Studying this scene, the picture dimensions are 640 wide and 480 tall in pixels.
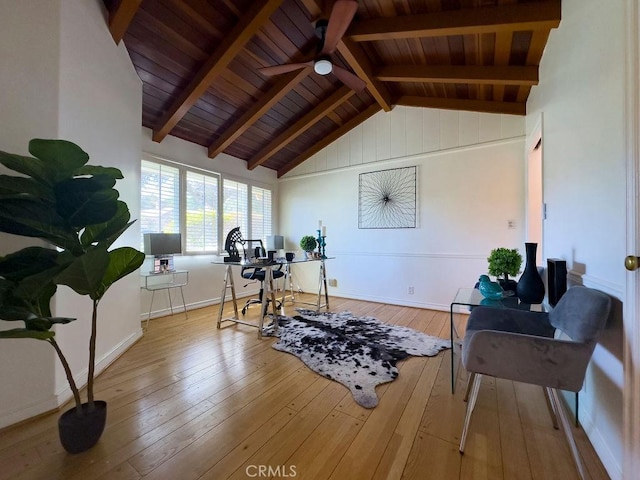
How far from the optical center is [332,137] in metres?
4.86

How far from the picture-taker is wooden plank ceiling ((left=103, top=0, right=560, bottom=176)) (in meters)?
2.24

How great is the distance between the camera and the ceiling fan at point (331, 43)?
1.85 metres

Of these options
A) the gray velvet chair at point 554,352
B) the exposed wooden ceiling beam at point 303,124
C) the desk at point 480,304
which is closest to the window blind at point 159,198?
the exposed wooden ceiling beam at point 303,124

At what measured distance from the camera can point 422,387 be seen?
190 cm

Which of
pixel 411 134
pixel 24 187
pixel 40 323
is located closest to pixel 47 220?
pixel 24 187

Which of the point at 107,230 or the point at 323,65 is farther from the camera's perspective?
the point at 323,65

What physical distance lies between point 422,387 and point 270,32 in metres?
3.55

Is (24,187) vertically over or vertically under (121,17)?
under

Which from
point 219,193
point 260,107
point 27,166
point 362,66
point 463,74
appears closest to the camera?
point 27,166

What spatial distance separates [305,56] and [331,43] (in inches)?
38.4

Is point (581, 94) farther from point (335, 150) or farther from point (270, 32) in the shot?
point (335, 150)

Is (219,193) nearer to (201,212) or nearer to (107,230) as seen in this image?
(201,212)

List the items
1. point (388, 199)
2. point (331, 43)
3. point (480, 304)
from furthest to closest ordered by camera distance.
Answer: point (388, 199) < point (331, 43) < point (480, 304)

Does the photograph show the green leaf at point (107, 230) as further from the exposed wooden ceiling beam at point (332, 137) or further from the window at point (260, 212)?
the exposed wooden ceiling beam at point (332, 137)
